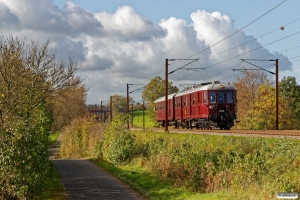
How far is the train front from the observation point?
133 ft

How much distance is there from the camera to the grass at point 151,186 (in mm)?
19581

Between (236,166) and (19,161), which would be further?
(236,166)

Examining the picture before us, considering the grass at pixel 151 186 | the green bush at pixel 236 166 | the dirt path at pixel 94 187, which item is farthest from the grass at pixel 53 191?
the green bush at pixel 236 166

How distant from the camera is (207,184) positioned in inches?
822

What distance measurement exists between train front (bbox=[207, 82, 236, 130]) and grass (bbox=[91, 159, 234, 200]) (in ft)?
31.2

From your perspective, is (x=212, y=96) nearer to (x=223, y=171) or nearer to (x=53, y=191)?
(x=53, y=191)

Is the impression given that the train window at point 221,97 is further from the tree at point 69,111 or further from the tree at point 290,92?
the tree at point 290,92

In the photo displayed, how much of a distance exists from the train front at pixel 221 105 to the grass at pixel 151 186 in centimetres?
951

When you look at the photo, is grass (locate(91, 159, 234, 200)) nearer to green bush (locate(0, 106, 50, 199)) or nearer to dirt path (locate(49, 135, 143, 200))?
dirt path (locate(49, 135, 143, 200))

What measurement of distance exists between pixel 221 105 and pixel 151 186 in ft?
58.7

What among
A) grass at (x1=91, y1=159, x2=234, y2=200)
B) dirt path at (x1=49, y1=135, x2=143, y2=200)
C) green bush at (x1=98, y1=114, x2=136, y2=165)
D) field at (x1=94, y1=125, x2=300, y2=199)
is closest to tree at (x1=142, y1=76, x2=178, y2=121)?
green bush at (x1=98, y1=114, x2=136, y2=165)

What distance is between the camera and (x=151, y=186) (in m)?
24.2

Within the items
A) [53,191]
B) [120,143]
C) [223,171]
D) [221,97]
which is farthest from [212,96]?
[223,171]

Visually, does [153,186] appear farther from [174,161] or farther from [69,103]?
[69,103]
